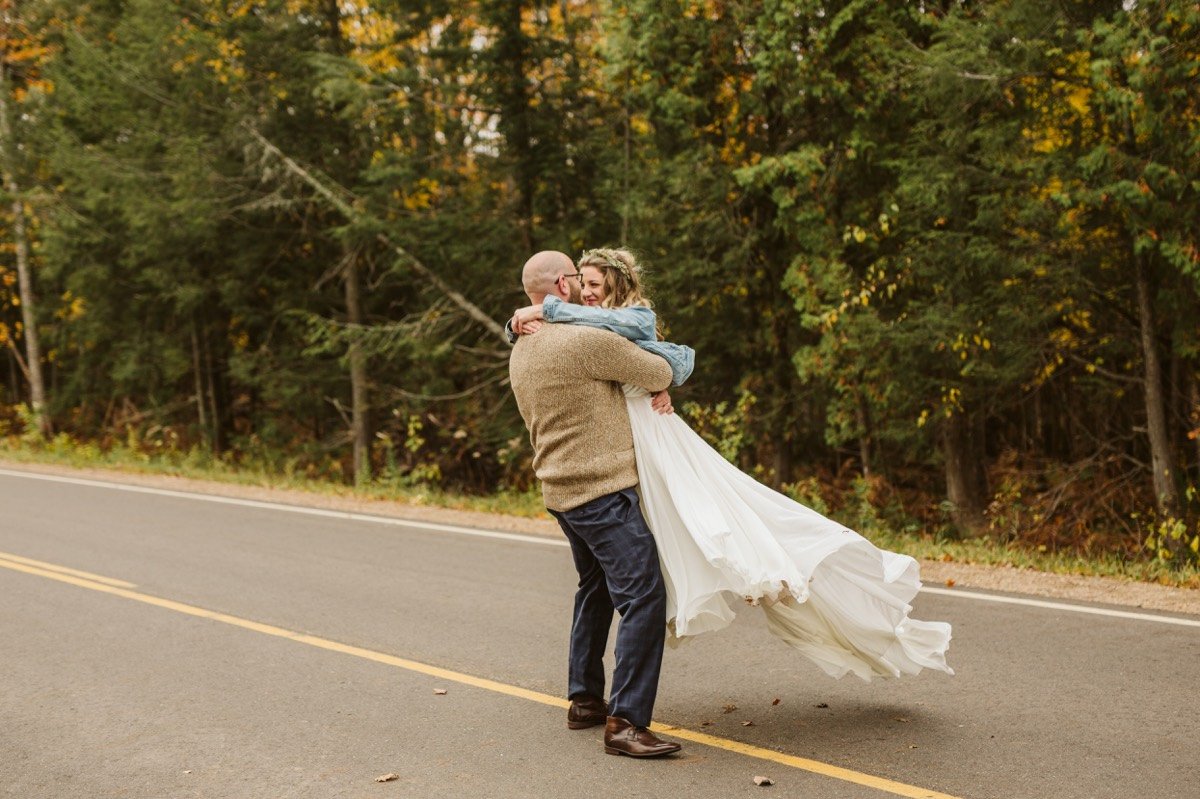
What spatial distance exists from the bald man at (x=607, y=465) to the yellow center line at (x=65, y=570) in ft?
17.1

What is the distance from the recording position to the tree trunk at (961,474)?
13.6 meters

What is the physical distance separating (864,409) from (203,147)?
12.3m

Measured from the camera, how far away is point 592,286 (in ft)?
16.5

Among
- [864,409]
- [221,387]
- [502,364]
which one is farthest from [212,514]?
[221,387]

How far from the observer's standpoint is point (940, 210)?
11875 millimetres

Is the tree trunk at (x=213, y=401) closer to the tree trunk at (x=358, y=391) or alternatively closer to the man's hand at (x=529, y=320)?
the tree trunk at (x=358, y=391)

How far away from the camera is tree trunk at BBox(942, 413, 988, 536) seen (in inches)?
535

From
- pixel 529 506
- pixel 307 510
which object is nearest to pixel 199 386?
pixel 307 510

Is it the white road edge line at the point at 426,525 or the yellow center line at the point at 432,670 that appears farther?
the white road edge line at the point at 426,525

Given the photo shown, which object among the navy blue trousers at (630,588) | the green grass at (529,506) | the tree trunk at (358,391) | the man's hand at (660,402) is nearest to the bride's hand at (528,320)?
the man's hand at (660,402)

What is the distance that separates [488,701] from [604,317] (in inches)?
87.6

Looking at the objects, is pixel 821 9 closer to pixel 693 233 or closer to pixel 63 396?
pixel 693 233

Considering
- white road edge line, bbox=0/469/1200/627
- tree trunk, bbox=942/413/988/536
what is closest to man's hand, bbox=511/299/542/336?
white road edge line, bbox=0/469/1200/627

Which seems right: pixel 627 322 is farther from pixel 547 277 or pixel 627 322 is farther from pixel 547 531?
pixel 547 531
